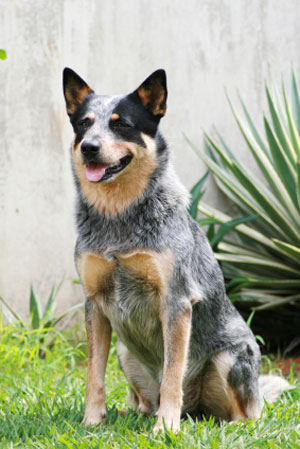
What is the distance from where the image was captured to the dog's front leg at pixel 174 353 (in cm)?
285

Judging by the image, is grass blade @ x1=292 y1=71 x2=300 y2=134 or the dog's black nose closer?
the dog's black nose

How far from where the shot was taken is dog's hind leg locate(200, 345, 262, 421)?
317cm

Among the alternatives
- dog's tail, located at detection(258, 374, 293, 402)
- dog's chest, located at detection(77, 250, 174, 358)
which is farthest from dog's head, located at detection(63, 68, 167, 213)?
dog's tail, located at detection(258, 374, 293, 402)

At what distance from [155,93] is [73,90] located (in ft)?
1.50

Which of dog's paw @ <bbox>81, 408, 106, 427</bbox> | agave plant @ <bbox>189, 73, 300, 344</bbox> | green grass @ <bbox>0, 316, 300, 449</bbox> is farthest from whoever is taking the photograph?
agave plant @ <bbox>189, 73, 300, 344</bbox>

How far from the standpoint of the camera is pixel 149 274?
2906mm

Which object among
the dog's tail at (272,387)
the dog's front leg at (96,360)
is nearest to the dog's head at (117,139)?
the dog's front leg at (96,360)

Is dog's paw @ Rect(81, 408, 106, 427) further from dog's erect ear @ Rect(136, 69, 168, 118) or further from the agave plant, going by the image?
the agave plant

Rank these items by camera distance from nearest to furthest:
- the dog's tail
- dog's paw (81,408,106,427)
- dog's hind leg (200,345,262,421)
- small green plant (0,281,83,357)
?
dog's paw (81,408,106,427)
dog's hind leg (200,345,262,421)
the dog's tail
small green plant (0,281,83,357)

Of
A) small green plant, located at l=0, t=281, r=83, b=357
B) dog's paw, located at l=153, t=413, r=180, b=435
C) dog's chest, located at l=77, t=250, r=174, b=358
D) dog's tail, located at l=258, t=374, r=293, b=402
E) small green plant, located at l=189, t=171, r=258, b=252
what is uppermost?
dog's chest, located at l=77, t=250, r=174, b=358

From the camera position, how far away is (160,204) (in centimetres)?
307

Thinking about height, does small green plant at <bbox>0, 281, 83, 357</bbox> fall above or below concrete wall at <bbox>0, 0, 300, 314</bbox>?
below

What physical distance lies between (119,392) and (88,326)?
39.0 inches

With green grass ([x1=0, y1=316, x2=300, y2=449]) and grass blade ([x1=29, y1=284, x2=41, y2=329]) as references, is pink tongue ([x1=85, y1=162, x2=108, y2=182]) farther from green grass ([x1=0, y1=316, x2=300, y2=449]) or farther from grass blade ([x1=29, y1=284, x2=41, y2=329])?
grass blade ([x1=29, y1=284, x2=41, y2=329])
